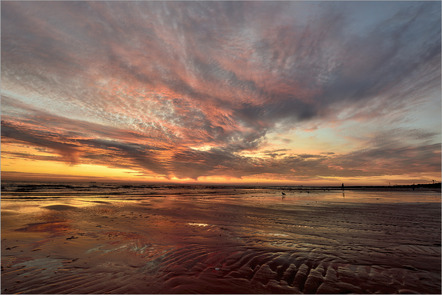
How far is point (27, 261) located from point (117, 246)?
297 centimetres

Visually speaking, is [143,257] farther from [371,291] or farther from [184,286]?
[371,291]

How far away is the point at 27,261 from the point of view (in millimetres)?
7180

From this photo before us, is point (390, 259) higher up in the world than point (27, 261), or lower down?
higher up

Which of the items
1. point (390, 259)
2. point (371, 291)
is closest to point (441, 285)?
point (390, 259)

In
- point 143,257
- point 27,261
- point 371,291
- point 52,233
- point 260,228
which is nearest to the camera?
point 371,291

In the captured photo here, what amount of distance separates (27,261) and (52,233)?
14.7 ft

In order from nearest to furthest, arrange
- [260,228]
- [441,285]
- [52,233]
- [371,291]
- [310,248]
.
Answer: [371,291], [441,285], [310,248], [52,233], [260,228]

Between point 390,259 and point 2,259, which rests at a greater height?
point 390,259

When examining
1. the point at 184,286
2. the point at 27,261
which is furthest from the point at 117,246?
the point at 184,286

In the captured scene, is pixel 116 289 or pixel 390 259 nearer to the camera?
pixel 116 289

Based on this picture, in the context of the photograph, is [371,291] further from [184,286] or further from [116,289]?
[116,289]

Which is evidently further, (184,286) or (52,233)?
(52,233)

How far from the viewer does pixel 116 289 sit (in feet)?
17.8

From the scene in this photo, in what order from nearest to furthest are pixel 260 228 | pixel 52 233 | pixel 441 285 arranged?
pixel 441 285 < pixel 52 233 < pixel 260 228
